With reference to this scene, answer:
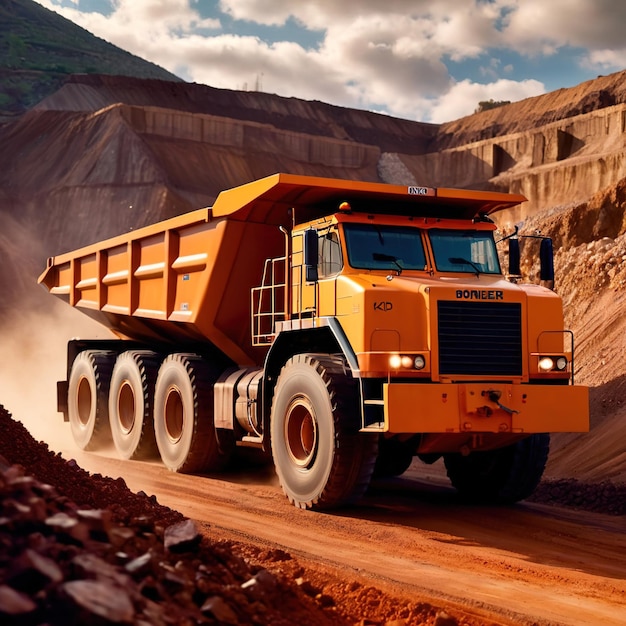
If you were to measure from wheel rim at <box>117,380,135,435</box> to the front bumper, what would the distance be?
259 inches

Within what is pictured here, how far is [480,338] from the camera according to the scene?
9070 millimetres

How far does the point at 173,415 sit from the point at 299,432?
363 centimetres

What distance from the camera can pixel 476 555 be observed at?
25.2 ft

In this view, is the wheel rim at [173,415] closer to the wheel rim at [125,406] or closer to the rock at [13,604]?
the wheel rim at [125,406]

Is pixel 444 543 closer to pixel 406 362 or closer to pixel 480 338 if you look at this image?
pixel 406 362

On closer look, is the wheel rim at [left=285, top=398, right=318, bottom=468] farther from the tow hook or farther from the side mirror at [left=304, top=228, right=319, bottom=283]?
the tow hook

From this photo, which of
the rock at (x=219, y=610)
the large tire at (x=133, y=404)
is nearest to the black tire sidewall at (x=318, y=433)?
the large tire at (x=133, y=404)

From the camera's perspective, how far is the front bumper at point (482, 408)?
848 cm

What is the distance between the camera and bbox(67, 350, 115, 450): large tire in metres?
14.8

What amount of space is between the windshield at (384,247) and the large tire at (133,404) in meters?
4.96

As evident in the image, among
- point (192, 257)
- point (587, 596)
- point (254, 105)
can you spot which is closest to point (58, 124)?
point (254, 105)

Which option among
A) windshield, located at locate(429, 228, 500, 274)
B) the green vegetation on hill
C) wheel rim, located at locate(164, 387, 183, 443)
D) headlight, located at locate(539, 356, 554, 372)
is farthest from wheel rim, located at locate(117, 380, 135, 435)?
the green vegetation on hill

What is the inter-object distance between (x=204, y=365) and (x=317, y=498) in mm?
3543

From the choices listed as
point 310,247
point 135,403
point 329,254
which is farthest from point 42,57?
point 310,247
